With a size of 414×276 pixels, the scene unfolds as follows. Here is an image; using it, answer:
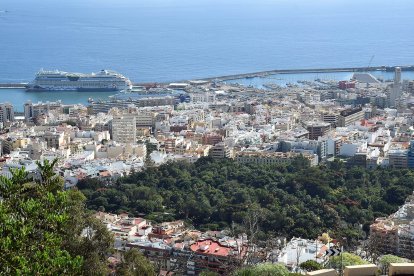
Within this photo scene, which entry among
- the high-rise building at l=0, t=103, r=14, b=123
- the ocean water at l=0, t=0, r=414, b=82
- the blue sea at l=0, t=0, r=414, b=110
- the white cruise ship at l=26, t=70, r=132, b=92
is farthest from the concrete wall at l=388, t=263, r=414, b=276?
the ocean water at l=0, t=0, r=414, b=82

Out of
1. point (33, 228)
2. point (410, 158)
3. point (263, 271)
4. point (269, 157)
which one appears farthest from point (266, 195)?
point (33, 228)

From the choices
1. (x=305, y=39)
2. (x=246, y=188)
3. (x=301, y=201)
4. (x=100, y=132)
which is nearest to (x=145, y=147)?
(x=100, y=132)

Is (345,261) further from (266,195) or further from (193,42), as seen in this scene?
(193,42)

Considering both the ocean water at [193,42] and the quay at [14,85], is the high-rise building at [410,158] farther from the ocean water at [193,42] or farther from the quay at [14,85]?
the quay at [14,85]

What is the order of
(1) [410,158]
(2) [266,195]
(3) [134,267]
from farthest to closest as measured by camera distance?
(1) [410,158] → (2) [266,195] → (3) [134,267]

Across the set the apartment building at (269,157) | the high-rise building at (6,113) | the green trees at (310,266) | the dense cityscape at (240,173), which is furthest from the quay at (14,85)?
the green trees at (310,266)

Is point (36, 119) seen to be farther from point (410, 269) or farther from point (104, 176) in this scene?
point (410, 269)
